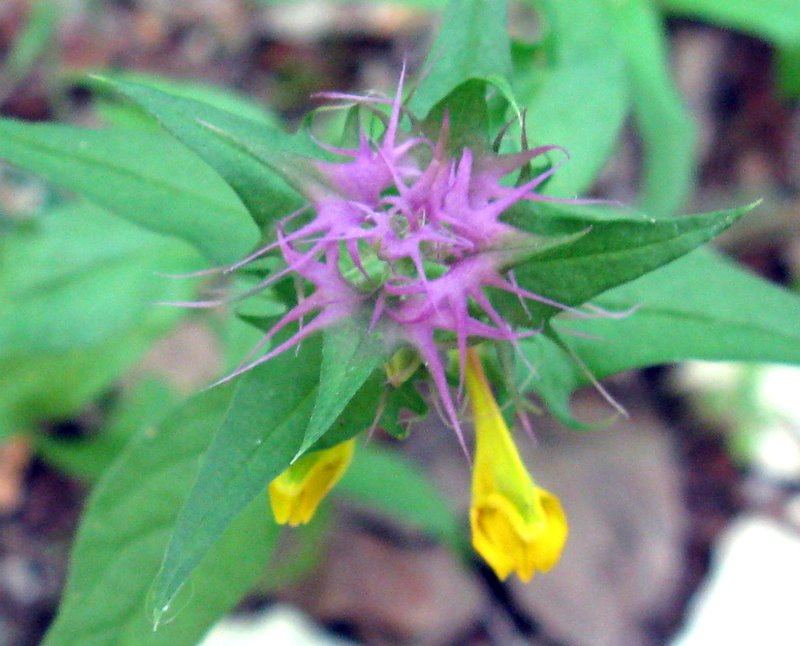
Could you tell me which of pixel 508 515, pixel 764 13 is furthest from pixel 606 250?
pixel 764 13

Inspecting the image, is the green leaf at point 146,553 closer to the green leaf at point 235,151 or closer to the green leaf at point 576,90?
the green leaf at point 235,151

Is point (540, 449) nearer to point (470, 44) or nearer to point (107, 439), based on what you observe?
point (107, 439)

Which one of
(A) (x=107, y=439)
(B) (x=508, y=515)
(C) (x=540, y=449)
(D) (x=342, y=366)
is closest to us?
(D) (x=342, y=366)

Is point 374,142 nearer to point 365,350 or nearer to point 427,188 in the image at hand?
point 427,188

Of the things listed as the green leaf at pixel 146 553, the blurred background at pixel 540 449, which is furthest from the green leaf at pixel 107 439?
the green leaf at pixel 146 553

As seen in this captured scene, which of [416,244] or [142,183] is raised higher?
[416,244]

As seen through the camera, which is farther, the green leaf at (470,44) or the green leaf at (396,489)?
the green leaf at (396,489)

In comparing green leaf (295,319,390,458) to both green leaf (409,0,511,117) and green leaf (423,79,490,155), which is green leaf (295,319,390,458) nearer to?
green leaf (423,79,490,155)

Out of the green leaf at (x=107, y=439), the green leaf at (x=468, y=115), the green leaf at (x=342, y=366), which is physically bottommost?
the green leaf at (x=107, y=439)
